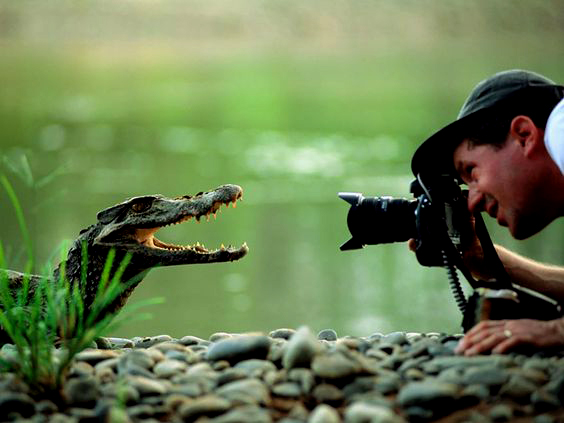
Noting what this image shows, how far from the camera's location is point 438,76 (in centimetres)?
4097

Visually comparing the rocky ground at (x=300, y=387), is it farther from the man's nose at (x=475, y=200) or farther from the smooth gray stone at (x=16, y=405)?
the man's nose at (x=475, y=200)

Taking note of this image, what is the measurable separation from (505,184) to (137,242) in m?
1.87

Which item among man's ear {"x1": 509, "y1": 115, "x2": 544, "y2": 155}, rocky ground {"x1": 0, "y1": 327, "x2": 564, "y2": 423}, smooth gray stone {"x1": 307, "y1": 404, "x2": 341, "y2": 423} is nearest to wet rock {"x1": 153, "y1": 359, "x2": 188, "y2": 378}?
rocky ground {"x1": 0, "y1": 327, "x2": 564, "y2": 423}

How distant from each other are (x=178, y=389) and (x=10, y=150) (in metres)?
18.2

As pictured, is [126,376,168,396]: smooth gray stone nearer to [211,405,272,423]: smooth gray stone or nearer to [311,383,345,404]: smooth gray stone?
[211,405,272,423]: smooth gray stone

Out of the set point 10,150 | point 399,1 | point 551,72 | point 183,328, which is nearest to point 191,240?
point 183,328

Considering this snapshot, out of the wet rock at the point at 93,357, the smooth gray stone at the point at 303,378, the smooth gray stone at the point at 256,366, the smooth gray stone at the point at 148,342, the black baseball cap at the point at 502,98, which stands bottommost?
the smooth gray stone at the point at 303,378

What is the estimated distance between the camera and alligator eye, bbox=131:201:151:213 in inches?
193

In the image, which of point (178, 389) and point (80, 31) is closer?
point (178, 389)

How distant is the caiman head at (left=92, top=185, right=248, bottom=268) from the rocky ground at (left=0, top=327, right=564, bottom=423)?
107 centimetres

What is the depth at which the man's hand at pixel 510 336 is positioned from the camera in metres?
3.54

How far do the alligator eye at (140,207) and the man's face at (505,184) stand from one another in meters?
1.61

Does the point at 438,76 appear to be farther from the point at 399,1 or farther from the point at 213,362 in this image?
the point at 213,362

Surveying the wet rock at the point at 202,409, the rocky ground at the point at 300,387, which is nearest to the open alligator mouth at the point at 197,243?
the rocky ground at the point at 300,387
